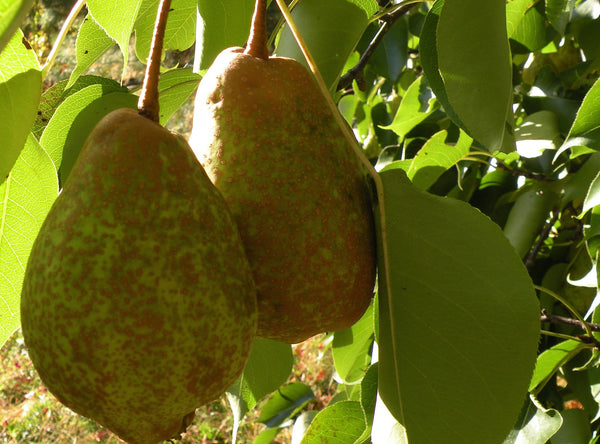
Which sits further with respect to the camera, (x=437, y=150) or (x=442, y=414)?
(x=437, y=150)

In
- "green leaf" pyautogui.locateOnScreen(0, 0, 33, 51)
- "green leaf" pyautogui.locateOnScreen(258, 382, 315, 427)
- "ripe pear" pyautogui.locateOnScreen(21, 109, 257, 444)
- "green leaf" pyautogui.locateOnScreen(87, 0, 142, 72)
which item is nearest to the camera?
"green leaf" pyautogui.locateOnScreen(0, 0, 33, 51)

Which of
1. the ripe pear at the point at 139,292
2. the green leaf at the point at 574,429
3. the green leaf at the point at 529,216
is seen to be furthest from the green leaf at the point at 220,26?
the green leaf at the point at 574,429

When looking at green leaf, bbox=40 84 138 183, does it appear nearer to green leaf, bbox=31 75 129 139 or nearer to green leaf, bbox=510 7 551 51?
green leaf, bbox=31 75 129 139

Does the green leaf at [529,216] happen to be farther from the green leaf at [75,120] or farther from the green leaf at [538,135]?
the green leaf at [75,120]

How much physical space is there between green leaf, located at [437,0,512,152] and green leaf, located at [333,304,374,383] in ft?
2.30

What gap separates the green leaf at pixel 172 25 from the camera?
0.96 metres

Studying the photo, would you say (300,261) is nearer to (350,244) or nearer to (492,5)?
(350,244)

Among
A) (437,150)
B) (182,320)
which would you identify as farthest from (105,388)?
(437,150)

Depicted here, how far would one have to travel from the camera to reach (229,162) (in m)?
0.58

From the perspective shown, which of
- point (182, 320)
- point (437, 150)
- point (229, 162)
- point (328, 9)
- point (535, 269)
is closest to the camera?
point (182, 320)

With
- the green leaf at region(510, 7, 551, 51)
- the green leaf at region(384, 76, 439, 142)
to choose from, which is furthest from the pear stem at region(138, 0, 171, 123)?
the green leaf at region(510, 7, 551, 51)

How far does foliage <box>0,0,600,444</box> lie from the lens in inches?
22.7

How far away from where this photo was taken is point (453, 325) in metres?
0.58

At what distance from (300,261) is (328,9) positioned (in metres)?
0.41
